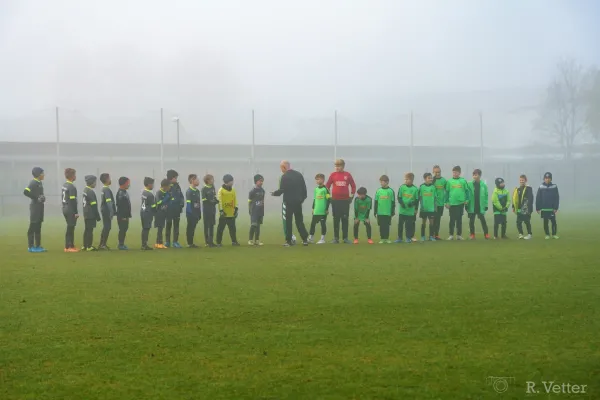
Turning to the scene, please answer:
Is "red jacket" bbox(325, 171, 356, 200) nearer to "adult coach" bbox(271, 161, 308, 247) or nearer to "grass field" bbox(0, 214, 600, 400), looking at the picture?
"adult coach" bbox(271, 161, 308, 247)

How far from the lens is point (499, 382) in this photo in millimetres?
4383

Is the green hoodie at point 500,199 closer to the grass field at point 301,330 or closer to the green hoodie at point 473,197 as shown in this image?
the green hoodie at point 473,197

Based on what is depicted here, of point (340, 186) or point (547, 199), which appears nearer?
point (340, 186)

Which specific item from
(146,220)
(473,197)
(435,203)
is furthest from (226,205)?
(473,197)

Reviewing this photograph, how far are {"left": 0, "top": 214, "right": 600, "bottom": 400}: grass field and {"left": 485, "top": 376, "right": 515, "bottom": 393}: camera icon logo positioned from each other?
36mm

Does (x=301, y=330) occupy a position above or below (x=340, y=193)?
below

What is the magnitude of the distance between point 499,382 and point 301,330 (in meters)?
2.01

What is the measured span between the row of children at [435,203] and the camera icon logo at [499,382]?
11569mm

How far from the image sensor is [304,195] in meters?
15.3

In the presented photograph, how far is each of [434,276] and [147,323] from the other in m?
4.30

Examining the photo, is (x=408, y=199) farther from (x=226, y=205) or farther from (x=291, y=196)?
Result: (x=226, y=205)

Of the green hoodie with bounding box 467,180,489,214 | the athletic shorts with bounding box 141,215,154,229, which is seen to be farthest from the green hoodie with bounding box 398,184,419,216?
the athletic shorts with bounding box 141,215,154,229

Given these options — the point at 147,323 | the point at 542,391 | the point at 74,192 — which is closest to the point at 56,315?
the point at 147,323

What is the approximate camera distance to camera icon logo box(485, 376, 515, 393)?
425 cm
